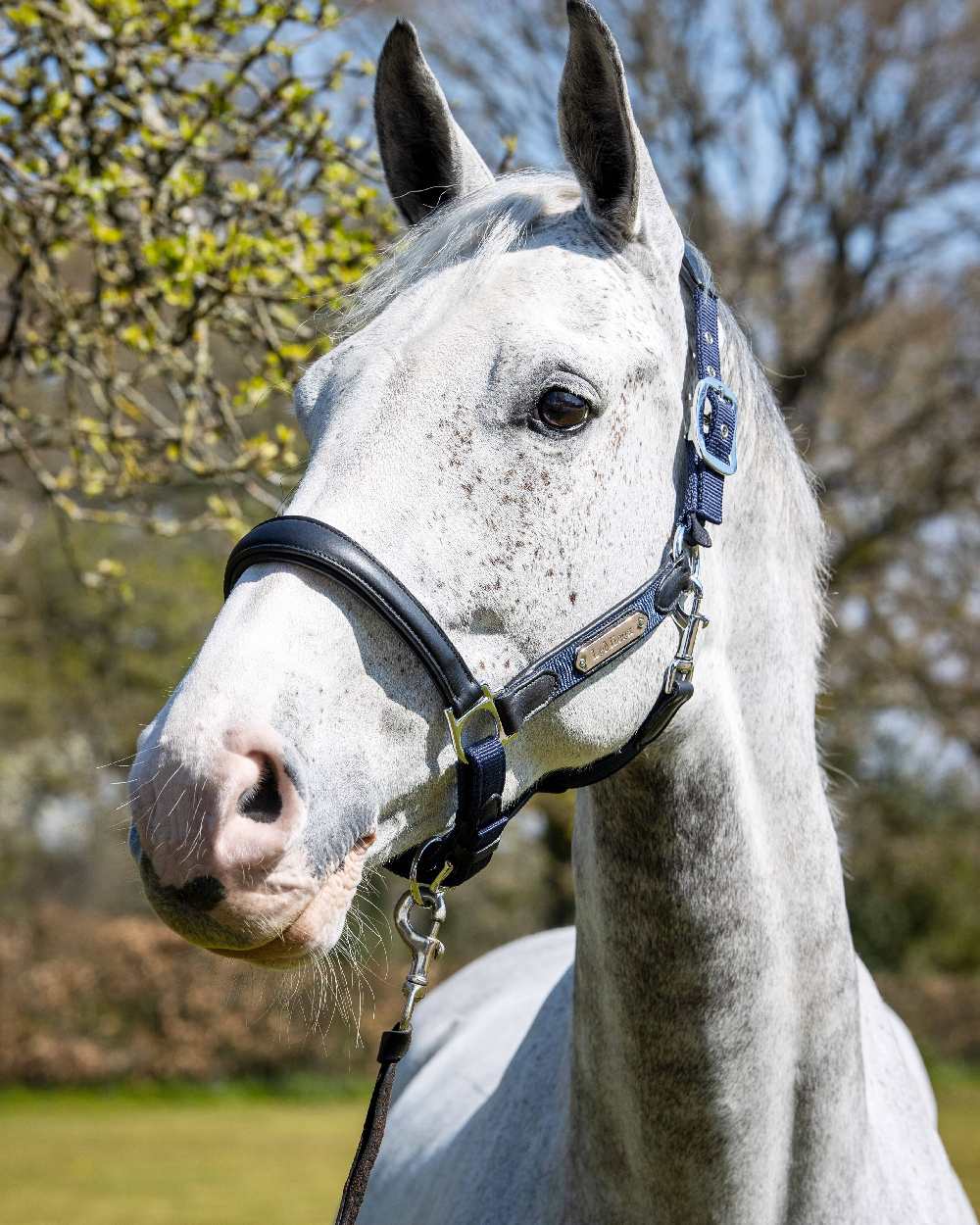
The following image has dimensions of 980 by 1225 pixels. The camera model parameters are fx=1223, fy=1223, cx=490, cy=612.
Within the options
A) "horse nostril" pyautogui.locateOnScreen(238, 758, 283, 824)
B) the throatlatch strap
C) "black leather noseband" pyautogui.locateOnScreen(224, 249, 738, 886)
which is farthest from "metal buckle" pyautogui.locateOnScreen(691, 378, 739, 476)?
the throatlatch strap

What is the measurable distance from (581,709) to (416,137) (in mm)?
1162

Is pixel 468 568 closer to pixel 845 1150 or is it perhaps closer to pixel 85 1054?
pixel 845 1150

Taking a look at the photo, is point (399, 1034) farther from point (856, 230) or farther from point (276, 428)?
point (856, 230)

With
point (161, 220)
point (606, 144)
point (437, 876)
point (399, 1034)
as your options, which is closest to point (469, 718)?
point (437, 876)

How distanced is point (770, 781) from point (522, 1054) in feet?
2.94

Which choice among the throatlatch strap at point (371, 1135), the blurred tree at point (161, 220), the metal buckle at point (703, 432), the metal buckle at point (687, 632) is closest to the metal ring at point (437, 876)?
the throatlatch strap at point (371, 1135)

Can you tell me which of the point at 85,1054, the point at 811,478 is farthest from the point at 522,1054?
the point at 85,1054

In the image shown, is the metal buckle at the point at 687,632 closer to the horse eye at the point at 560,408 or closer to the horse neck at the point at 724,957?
the horse neck at the point at 724,957

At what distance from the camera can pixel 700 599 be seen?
1.89 m

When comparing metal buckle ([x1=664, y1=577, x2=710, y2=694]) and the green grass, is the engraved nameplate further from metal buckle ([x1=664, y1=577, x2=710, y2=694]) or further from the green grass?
the green grass

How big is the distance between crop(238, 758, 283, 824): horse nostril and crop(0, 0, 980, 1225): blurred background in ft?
1.31

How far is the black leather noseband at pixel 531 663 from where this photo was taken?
1580mm

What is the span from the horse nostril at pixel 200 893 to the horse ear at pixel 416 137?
135 cm

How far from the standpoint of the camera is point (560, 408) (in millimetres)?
1748
